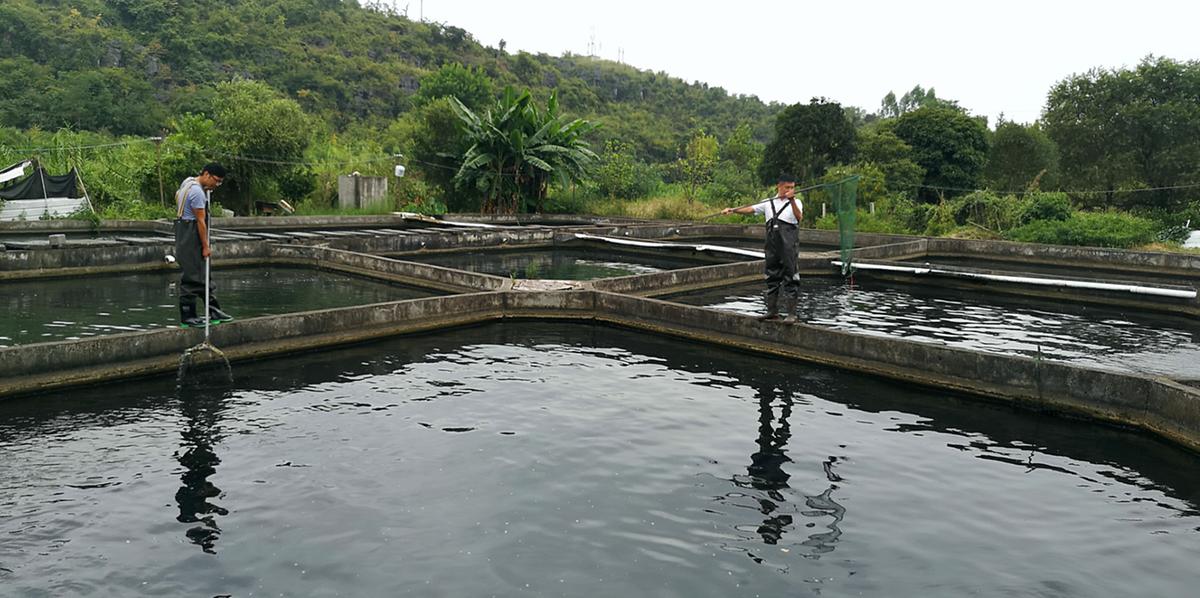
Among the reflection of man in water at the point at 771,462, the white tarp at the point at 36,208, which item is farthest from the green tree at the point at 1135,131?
the white tarp at the point at 36,208

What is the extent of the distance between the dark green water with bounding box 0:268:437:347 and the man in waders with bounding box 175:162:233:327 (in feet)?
5.94

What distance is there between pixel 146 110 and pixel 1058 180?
162 feet

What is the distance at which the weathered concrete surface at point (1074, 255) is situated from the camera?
18.4 metres

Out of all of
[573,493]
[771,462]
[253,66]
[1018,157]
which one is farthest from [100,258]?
[253,66]

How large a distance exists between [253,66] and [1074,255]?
5893 centimetres

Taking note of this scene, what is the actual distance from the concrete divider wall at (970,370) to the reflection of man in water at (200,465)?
5692 millimetres

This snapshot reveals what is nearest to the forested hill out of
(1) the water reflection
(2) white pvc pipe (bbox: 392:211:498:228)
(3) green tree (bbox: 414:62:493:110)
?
(3) green tree (bbox: 414:62:493:110)

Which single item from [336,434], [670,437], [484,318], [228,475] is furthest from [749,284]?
[228,475]

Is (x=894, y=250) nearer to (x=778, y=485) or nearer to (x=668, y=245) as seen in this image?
(x=668, y=245)

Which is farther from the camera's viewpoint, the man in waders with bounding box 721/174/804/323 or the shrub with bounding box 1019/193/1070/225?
the shrub with bounding box 1019/193/1070/225

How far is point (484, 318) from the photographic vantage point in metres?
11.4

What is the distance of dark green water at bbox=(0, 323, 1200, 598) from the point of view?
4215 mm

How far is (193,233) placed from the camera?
814 centimetres

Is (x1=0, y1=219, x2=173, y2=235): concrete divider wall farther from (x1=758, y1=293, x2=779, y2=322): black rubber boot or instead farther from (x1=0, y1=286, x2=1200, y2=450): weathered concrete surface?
(x1=758, y1=293, x2=779, y2=322): black rubber boot
